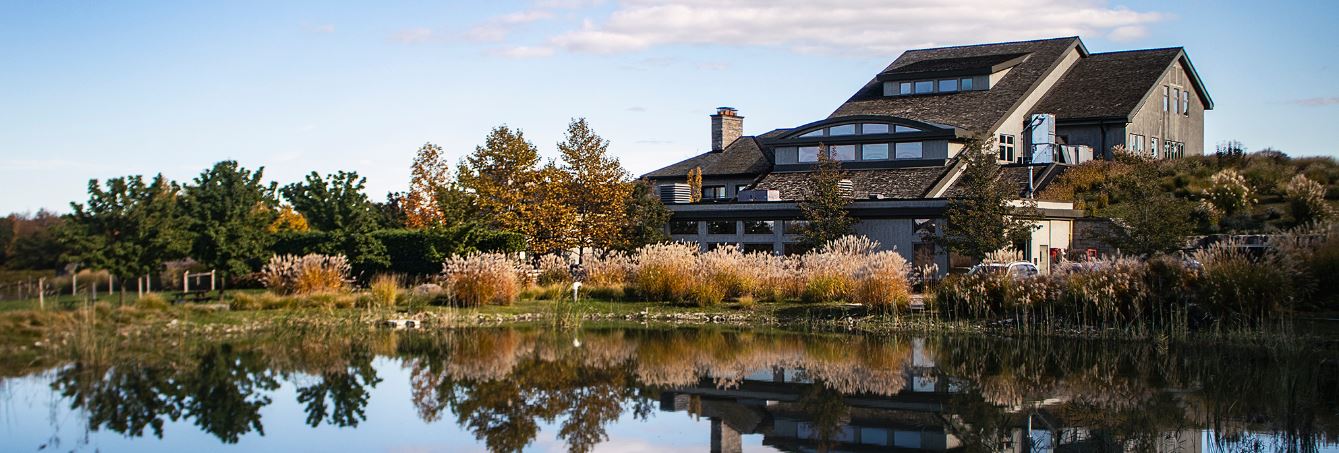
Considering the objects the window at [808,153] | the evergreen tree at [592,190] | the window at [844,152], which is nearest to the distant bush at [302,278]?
the evergreen tree at [592,190]

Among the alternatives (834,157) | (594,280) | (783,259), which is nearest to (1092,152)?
(834,157)

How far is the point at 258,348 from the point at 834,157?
27694 millimetres

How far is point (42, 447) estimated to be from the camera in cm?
1396

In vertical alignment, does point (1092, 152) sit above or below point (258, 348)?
above

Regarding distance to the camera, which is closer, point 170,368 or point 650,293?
point 170,368

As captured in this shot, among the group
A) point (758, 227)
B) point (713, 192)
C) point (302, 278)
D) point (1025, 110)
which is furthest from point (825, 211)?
point (302, 278)

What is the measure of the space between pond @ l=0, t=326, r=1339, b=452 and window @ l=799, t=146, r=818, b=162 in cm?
2371

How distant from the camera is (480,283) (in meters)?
29.8

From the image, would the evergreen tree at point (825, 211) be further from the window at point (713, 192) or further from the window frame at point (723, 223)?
the window at point (713, 192)

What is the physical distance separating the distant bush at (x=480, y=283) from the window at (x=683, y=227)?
50.2 feet

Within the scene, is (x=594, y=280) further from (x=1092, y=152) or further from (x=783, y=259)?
(x=1092, y=152)

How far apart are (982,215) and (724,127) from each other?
23691 mm

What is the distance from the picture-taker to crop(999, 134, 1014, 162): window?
157 feet

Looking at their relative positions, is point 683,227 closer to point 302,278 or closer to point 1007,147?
point 1007,147
